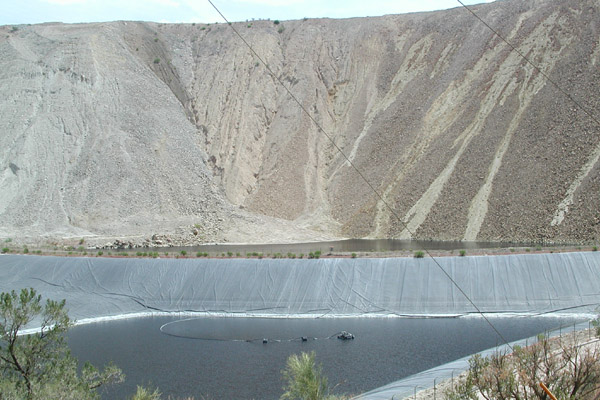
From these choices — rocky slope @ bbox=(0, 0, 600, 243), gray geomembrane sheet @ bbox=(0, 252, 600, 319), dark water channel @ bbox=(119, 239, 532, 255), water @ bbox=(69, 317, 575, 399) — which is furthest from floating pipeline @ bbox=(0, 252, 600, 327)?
rocky slope @ bbox=(0, 0, 600, 243)

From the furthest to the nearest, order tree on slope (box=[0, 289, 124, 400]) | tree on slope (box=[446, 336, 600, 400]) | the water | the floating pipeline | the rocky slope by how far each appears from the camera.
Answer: the rocky slope → the floating pipeline → the water → tree on slope (box=[0, 289, 124, 400]) → tree on slope (box=[446, 336, 600, 400])

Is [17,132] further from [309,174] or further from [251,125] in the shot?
[309,174]

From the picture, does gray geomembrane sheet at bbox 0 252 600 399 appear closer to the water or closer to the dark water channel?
the water

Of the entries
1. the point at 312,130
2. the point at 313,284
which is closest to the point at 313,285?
the point at 313,284

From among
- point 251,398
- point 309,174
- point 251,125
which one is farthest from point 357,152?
point 251,398

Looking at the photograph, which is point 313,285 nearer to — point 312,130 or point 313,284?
point 313,284

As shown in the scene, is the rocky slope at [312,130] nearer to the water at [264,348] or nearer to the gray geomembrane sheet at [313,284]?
the gray geomembrane sheet at [313,284]
